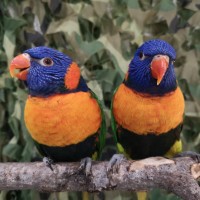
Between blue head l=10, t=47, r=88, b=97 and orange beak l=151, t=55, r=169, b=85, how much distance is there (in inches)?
11.4

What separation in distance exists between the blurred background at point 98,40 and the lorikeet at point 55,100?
1.14ft

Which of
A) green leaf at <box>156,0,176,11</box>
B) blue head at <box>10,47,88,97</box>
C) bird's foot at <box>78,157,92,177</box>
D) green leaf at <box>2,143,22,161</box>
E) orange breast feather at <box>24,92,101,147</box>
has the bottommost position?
green leaf at <box>2,143,22,161</box>

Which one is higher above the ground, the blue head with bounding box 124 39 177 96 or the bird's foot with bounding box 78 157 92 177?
the blue head with bounding box 124 39 177 96

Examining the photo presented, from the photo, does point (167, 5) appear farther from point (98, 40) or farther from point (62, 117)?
point (62, 117)

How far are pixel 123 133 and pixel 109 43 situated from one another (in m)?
0.50

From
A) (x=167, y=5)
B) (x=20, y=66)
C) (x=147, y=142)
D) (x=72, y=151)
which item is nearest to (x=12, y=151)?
(x=72, y=151)

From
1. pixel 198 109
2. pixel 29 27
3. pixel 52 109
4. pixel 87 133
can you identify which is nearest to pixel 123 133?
pixel 87 133

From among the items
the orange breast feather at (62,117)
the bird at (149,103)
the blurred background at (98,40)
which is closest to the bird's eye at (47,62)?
the orange breast feather at (62,117)

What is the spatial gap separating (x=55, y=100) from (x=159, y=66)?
0.38 m

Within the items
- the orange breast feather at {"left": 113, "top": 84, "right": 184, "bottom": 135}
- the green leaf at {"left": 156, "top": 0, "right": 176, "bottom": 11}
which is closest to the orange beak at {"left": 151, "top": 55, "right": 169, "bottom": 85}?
the orange breast feather at {"left": 113, "top": 84, "right": 184, "bottom": 135}

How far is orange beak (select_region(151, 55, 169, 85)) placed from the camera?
1.20 metres

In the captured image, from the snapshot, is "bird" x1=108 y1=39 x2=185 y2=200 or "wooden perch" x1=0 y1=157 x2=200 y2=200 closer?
"wooden perch" x1=0 y1=157 x2=200 y2=200

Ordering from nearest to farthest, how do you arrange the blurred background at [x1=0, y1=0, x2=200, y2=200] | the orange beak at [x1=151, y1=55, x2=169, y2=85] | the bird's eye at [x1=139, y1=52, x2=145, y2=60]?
the orange beak at [x1=151, y1=55, x2=169, y2=85] < the bird's eye at [x1=139, y1=52, x2=145, y2=60] < the blurred background at [x1=0, y1=0, x2=200, y2=200]

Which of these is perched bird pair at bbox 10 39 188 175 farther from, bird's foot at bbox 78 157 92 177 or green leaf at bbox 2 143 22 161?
green leaf at bbox 2 143 22 161
